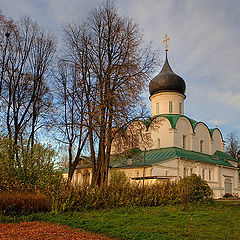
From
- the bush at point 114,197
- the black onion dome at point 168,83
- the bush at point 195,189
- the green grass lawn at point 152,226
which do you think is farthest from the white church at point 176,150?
the green grass lawn at point 152,226

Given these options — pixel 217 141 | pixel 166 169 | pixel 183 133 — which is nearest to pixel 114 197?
pixel 166 169

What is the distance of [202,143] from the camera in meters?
32.1

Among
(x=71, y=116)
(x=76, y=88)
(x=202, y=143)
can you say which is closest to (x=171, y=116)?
(x=202, y=143)

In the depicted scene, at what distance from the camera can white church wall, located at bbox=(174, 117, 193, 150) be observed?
2869cm

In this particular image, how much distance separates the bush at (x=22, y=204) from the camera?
8398 millimetres

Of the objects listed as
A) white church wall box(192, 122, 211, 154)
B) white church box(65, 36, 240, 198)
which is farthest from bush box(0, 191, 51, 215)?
white church wall box(192, 122, 211, 154)

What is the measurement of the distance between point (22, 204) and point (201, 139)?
26.1 meters

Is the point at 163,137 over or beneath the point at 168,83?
beneath

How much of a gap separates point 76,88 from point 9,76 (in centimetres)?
403

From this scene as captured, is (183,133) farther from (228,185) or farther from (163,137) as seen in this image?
(228,185)

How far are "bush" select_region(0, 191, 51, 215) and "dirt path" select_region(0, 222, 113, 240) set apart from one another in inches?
64.3

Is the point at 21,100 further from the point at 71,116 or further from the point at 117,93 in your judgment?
the point at 117,93

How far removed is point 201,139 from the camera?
3189cm

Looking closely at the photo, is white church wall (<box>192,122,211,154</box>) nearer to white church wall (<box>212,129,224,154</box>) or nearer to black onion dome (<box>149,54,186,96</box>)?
white church wall (<box>212,129,224,154</box>)
